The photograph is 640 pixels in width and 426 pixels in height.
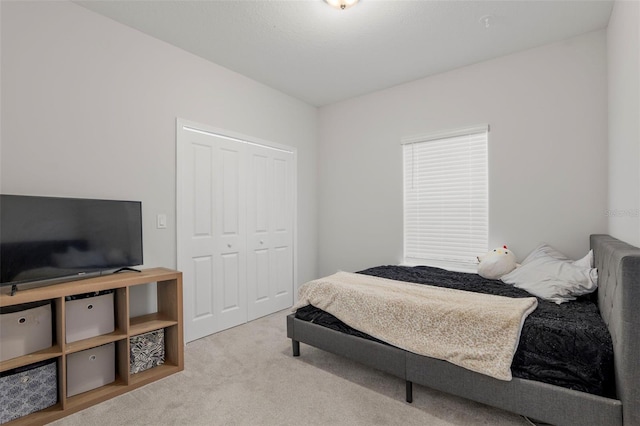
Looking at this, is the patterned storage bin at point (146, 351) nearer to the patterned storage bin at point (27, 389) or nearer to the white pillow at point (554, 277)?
the patterned storage bin at point (27, 389)

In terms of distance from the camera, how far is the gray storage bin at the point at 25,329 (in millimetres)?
1794

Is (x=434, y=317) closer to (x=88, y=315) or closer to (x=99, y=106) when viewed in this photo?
(x=88, y=315)

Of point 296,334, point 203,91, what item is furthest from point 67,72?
point 296,334

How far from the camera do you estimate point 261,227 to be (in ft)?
12.3

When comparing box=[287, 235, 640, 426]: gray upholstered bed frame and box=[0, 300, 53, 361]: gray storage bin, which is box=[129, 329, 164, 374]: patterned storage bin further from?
box=[287, 235, 640, 426]: gray upholstered bed frame

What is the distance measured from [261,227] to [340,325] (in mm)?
1713

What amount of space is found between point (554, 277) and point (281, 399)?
6.70ft

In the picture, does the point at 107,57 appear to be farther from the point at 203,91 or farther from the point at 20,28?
the point at 203,91

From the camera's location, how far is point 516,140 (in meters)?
3.06

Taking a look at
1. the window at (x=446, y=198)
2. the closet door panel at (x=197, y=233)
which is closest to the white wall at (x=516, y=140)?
the window at (x=446, y=198)

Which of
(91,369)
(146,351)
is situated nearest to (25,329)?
(91,369)

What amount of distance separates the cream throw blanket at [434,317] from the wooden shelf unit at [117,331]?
3.32 ft

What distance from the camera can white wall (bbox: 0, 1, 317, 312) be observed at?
2.13 m

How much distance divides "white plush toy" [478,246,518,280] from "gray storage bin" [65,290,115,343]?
299cm
